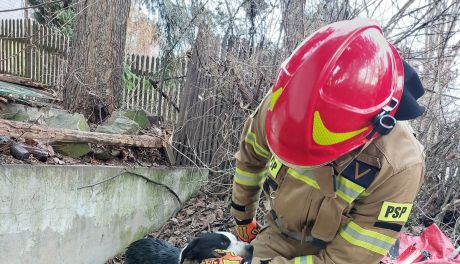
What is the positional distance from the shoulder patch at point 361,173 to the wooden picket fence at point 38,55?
701 centimetres

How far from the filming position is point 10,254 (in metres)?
3.18

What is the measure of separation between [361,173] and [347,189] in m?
0.10

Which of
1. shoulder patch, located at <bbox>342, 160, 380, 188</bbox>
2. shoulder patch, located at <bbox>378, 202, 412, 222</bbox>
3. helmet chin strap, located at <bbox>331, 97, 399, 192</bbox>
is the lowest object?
shoulder patch, located at <bbox>378, 202, 412, 222</bbox>

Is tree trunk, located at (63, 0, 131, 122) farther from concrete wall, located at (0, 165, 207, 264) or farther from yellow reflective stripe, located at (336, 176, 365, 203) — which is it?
yellow reflective stripe, located at (336, 176, 365, 203)

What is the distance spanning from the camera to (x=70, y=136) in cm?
381

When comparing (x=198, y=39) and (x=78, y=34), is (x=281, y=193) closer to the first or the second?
(x=198, y=39)

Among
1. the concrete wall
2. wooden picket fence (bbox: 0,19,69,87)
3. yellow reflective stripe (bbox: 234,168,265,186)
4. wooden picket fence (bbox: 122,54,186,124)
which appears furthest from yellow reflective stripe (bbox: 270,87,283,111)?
wooden picket fence (bbox: 0,19,69,87)

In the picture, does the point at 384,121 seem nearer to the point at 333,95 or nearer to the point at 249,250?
the point at 333,95

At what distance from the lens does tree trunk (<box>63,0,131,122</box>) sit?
5.34 meters

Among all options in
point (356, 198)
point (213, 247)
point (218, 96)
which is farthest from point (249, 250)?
point (218, 96)

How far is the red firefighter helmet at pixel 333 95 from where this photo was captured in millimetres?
1465

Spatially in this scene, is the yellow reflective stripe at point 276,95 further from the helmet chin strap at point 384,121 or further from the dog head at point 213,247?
the dog head at point 213,247

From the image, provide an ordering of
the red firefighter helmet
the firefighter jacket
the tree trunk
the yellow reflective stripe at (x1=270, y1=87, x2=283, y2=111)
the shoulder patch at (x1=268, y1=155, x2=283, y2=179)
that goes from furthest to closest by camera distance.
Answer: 1. the tree trunk
2. the shoulder patch at (x1=268, y1=155, x2=283, y2=179)
3. the firefighter jacket
4. the yellow reflective stripe at (x1=270, y1=87, x2=283, y2=111)
5. the red firefighter helmet

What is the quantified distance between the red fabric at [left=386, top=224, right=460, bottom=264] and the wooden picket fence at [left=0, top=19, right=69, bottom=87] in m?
6.99
